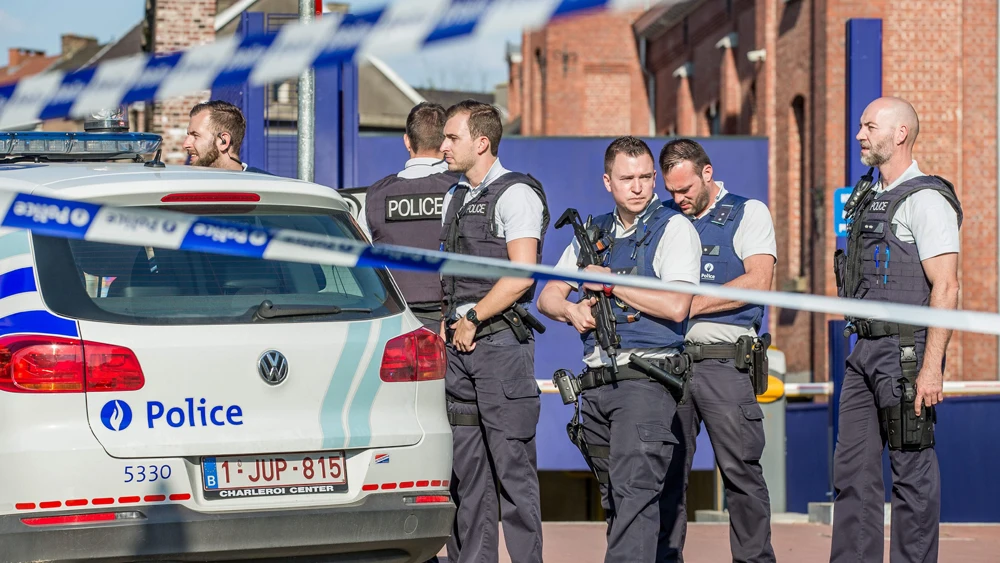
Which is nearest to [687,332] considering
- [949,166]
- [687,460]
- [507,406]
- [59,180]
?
[687,460]

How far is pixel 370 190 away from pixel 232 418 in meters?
2.34

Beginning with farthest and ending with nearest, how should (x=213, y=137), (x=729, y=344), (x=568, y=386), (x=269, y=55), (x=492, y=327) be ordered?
(x=213, y=137) < (x=729, y=344) < (x=492, y=327) < (x=568, y=386) < (x=269, y=55)

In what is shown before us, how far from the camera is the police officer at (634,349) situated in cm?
547

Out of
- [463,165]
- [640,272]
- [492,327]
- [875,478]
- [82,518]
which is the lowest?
[875,478]

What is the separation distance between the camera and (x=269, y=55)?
369 cm

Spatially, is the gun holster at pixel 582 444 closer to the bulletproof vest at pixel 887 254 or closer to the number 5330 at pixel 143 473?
the bulletproof vest at pixel 887 254

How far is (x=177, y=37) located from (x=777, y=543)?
11914 millimetres

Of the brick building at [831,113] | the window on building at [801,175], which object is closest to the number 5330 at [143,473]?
the brick building at [831,113]

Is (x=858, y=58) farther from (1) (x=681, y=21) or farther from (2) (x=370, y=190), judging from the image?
(1) (x=681, y=21)

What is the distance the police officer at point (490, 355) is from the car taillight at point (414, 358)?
619mm

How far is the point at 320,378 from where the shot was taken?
4.96 metres

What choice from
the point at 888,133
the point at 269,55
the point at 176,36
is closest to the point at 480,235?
the point at 888,133

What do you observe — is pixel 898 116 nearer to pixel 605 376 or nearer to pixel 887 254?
pixel 887 254

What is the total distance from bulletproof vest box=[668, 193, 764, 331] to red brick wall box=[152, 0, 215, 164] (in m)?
12.0
